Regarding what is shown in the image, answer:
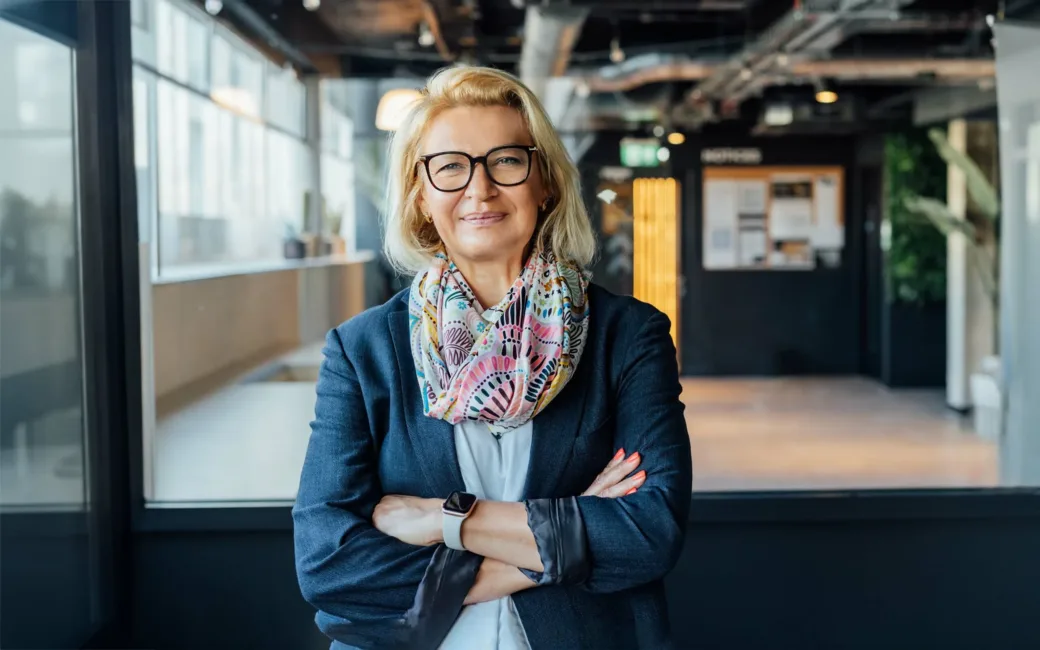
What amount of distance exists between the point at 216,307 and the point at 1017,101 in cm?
320

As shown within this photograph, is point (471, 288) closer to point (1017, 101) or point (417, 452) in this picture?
point (417, 452)

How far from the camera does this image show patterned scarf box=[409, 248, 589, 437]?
Answer: 5.18 feet

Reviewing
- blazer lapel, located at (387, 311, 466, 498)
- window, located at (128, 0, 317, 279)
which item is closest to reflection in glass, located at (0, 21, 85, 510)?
window, located at (128, 0, 317, 279)

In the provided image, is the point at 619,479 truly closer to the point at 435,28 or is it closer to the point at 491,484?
the point at 491,484

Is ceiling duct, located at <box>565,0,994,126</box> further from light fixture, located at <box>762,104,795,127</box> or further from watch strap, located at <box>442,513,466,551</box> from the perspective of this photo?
watch strap, located at <box>442,513,466,551</box>

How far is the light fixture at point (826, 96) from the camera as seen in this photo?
A: 11730 mm

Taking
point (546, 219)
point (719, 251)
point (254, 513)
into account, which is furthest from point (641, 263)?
point (719, 251)

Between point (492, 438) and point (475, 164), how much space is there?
1.41 feet

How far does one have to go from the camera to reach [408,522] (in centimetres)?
158

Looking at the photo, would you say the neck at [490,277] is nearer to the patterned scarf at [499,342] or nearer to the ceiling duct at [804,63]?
the patterned scarf at [499,342]

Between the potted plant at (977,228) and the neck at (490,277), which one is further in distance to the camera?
the potted plant at (977,228)

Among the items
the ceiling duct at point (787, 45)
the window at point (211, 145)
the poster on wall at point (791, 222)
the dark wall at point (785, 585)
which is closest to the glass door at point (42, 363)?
the dark wall at point (785, 585)

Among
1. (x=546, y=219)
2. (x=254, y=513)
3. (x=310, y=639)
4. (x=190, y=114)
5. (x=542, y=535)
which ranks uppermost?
(x=190, y=114)

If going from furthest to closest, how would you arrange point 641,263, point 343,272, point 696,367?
1. point 696,367
2. point 641,263
3. point 343,272
